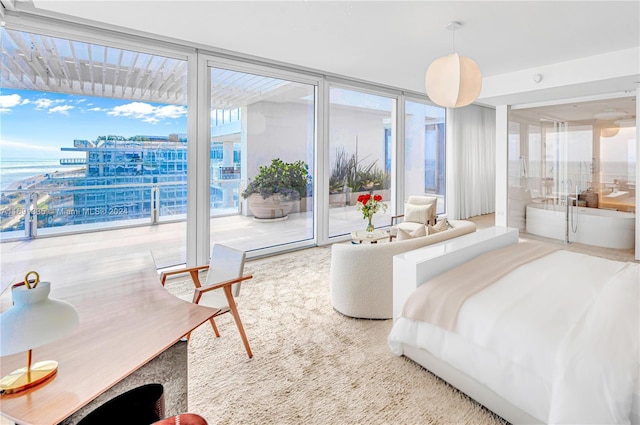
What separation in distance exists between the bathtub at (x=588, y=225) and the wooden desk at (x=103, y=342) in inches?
247

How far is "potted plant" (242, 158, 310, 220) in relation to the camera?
4844 mm

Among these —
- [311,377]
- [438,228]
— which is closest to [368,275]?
[438,228]

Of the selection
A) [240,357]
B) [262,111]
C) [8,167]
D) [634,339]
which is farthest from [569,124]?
[8,167]

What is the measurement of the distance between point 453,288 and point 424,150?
19.3ft

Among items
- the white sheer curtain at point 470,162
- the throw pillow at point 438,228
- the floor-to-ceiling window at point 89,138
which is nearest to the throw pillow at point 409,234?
the throw pillow at point 438,228

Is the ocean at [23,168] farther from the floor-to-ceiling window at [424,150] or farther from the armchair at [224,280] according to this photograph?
the floor-to-ceiling window at [424,150]

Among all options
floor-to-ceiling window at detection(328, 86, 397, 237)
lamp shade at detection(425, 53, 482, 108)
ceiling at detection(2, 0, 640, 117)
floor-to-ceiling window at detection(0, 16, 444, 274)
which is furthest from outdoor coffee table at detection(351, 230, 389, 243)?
ceiling at detection(2, 0, 640, 117)

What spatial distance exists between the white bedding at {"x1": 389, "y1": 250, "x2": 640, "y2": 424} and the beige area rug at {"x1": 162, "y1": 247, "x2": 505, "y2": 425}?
9.4 inches

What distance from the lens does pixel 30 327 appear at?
1001 millimetres

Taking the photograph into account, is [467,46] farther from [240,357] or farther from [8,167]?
[8,167]

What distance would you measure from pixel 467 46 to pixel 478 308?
3401mm

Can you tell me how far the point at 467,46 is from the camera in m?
3.96

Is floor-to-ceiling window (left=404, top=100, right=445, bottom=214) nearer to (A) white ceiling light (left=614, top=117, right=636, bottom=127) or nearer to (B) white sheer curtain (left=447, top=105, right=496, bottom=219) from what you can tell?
(B) white sheer curtain (left=447, top=105, right=496, bottom=219)

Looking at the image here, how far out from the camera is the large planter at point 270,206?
191 inches
